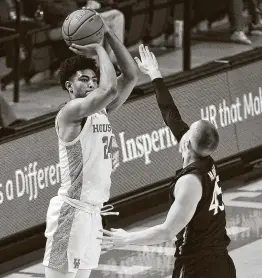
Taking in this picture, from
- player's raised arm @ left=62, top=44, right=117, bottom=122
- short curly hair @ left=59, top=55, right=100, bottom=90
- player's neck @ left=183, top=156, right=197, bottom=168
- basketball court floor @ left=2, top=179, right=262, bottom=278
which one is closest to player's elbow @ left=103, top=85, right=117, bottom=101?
player's raised arm @ left=62, top=44, right=117, bottom=122

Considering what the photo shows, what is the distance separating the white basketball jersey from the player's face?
0.19 meters

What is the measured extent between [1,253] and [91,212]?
2.50 m

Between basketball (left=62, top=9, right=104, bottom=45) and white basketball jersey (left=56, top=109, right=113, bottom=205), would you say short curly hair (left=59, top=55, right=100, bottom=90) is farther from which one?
white basketball jersey (left=56, top=109, right=113, bottom=205)

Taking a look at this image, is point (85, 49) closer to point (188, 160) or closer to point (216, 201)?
point (188, 160)

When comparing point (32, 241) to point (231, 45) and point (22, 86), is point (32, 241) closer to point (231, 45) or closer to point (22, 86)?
point (22, 86)

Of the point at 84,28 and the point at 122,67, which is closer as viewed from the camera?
the point at 84,28

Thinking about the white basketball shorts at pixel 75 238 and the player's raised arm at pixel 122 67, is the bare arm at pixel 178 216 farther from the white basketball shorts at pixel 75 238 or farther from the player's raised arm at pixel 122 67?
the player's raised arm at pixel 122 67

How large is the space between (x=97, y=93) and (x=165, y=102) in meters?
0.47

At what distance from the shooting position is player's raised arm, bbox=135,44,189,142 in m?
7.57

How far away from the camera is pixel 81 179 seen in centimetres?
764

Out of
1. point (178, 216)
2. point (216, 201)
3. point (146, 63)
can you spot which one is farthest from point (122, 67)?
point (178, 216)

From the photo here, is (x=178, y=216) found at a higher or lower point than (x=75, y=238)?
higher

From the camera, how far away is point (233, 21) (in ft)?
45.2

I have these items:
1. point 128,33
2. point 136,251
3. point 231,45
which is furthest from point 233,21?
point 136,251
